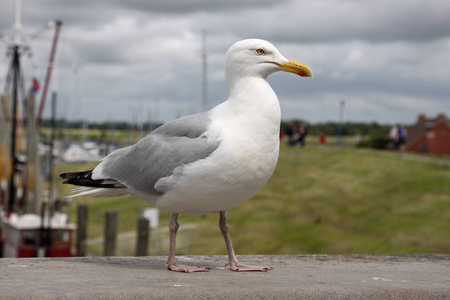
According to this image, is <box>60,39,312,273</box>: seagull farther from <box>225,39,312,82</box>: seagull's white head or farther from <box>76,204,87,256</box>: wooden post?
<box>76,204,87,256</box>: wooden post

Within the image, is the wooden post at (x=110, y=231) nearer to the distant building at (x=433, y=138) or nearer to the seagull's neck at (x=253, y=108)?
the seagull's neck at (x=253, y=108)

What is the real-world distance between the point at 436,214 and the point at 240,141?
20.7 m

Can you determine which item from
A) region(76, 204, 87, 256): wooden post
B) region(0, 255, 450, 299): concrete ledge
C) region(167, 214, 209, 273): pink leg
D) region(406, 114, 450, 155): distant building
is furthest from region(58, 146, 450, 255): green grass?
region(167, 214, 209, 273): pink leg

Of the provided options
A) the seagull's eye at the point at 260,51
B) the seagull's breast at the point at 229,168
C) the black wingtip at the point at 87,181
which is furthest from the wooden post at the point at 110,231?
the seagull's eye at the point at 260,51

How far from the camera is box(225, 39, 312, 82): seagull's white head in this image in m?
4.54

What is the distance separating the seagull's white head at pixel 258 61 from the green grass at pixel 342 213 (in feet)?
53.5

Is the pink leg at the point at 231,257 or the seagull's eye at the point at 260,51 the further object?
the pink leg at the point at 231,257

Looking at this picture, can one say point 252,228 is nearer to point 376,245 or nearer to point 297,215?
point 297,215

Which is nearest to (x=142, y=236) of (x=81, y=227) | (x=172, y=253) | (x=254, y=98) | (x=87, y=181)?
(x=81, y=227)

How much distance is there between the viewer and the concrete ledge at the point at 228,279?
3.90m

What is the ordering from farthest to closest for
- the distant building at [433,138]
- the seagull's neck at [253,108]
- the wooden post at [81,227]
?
the distant building at [433,138]
the wooden post at [81,227]
the seagull's neck at [253,108]

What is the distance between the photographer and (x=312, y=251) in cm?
2197

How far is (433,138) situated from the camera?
4041cm

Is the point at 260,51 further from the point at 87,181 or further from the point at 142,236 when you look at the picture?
the point at 142,236
